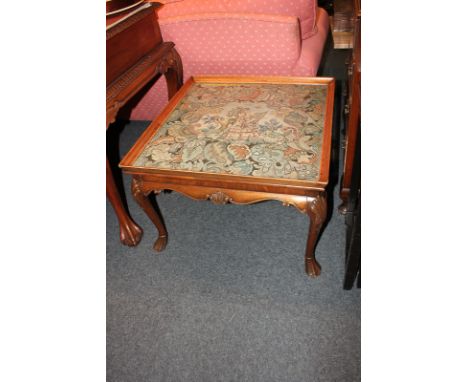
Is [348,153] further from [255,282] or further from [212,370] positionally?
[212,370]

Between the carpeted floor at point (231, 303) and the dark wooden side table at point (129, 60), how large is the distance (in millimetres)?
258

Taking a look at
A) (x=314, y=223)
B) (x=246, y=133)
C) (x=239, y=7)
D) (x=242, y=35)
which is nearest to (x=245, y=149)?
(x=246, y=133)

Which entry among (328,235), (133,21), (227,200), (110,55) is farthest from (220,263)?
(133,21)

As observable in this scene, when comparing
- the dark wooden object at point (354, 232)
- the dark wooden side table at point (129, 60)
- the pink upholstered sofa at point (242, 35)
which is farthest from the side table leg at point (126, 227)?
the dark wooden object at point (354, 232)

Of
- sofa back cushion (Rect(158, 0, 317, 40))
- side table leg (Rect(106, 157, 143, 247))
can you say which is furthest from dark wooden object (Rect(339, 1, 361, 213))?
side table leg (Rect(106, 157, 143, 247))

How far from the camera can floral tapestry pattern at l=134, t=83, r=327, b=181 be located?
1142 millimetres

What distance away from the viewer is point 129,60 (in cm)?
152

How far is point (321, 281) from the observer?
1373 millimetres

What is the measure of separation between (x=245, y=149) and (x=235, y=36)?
679 millimetres

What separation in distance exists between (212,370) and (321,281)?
0.54 meters

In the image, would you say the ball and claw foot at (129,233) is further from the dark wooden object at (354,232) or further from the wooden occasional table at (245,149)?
the dark wooden object at (354,232)

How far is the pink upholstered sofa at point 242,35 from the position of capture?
4.96ft

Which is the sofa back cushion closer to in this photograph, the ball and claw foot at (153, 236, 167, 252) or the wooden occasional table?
the wooden occasional table

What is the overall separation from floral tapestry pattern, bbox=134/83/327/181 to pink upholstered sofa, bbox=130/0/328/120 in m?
0.18
